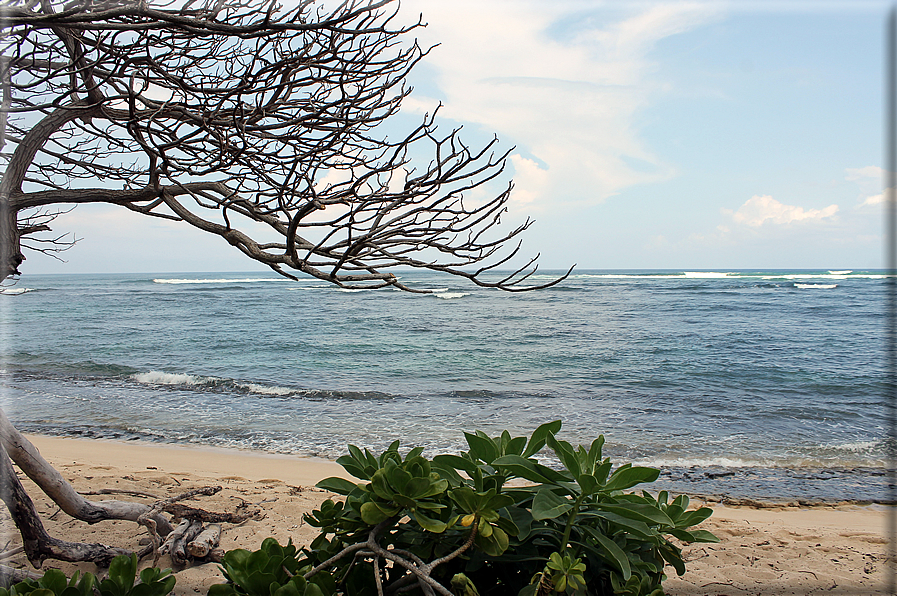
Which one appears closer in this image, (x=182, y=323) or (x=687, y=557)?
(x=687, y=557)

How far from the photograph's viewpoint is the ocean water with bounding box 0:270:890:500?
6.54 meters

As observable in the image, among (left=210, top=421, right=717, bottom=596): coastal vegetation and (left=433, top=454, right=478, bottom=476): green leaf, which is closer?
(left=210, top=421, right=717, bottom=596): coastal vegetation

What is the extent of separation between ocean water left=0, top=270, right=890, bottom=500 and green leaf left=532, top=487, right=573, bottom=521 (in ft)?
5.75

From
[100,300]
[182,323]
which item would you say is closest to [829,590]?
[182,323]

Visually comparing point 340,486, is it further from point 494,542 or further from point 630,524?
point 630,524

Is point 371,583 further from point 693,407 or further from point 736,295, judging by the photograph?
point 736,295

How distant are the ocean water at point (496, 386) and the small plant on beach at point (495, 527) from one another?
1.64 m

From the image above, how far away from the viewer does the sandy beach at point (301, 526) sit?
280 cm

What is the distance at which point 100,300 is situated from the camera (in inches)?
1254

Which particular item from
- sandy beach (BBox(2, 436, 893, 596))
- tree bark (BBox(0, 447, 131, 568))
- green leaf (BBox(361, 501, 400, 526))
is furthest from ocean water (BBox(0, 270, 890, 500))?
green leaf (BBox(361, 501, 400, 526))

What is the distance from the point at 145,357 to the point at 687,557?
46.1ft

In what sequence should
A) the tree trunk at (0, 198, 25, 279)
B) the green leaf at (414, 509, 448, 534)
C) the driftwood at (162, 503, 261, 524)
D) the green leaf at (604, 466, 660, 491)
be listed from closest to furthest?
the green leaf at (414, 509, 448, 534) → the green leaf at (604, 466, 660, 491) → the tree trunk at (0, 198, 25, 279) → the driftwood at (162, 503, 261, 524)

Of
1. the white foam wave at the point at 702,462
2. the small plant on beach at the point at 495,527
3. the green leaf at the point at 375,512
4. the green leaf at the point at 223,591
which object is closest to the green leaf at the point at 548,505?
the small plant on beach at the point at 495,527

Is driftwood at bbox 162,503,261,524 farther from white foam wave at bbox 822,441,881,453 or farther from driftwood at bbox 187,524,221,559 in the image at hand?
white foam wave at bbox 822,441,881,453
